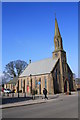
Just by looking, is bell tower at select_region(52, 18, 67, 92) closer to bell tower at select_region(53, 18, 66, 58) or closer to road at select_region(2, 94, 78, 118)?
bell tower at select_region(53, 18, 66, 58)

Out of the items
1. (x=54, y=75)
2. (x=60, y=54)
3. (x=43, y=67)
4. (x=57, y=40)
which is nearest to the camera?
(x=54, y=75)

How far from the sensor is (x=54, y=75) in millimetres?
43469

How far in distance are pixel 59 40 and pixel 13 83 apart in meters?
27.3

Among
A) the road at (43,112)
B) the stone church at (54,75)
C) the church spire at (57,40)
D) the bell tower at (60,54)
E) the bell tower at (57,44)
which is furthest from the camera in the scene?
the church spire at (57,40)

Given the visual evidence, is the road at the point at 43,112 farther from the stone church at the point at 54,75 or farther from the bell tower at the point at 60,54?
the bell tower at the point at 60,54

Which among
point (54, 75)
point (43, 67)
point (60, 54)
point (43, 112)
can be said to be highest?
point (60, 54)

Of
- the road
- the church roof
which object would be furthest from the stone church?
the road

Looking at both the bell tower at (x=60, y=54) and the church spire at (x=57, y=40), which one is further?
the church spire at (x=57, y=40)

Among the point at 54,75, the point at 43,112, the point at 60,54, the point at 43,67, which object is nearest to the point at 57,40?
the point at 60,54

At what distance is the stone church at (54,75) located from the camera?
4309cm

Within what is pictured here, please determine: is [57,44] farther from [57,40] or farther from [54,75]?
[54,75]

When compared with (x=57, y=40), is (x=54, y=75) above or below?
below

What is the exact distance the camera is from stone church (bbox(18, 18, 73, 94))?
141 ft

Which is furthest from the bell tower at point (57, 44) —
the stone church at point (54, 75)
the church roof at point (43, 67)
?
the church roof at point (43, 67)
